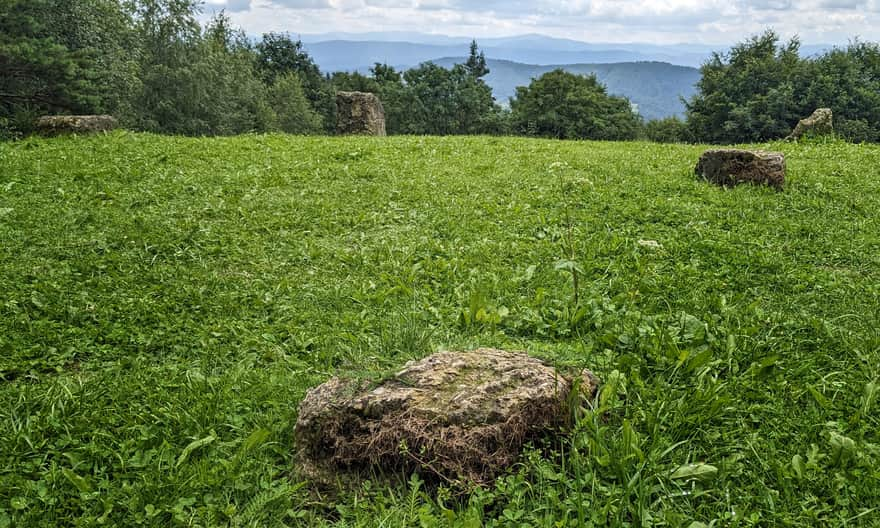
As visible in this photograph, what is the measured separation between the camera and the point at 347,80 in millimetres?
73688

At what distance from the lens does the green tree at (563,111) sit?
167ft

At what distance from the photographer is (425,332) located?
4.62 m

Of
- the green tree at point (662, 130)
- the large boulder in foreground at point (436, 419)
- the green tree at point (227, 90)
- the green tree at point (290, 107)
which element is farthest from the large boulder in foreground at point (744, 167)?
the green tree at point (290, 107)

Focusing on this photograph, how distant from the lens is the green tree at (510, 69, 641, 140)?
5097 centimetres

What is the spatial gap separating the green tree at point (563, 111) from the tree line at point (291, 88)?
12cm

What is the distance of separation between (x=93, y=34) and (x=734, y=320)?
1260 inches

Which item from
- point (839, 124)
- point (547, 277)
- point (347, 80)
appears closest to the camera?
point (547, 277)

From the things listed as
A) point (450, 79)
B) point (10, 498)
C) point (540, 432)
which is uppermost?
point (450, 79)

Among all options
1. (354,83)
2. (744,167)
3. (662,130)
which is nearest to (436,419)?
(744,167)

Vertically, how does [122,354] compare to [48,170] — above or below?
below

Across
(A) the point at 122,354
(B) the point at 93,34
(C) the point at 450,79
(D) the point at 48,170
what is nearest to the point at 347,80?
(C) the point at 450,79

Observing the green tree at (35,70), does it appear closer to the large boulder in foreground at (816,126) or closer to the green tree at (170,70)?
the green tree at (170,70)

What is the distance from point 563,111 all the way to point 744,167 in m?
44.3

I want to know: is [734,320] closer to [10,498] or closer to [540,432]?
[540,432]
